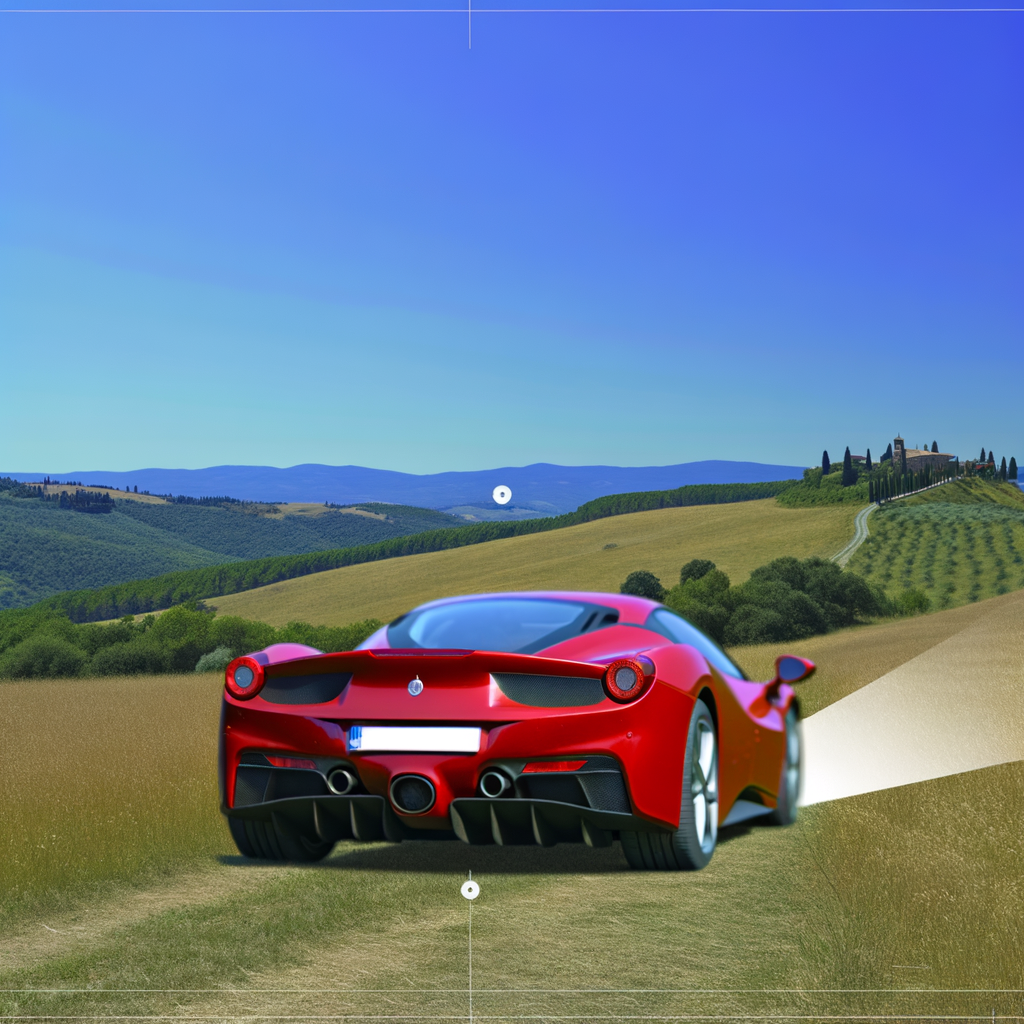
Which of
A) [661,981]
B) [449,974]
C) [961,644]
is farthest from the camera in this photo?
[661,981]

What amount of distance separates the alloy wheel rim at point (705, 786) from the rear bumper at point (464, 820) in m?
0.48

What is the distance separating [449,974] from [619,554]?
50.7 meters

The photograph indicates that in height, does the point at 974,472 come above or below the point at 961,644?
above

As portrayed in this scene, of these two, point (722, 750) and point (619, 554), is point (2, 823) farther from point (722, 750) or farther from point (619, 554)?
point (619, 554)

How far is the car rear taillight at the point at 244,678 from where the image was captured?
4691mm

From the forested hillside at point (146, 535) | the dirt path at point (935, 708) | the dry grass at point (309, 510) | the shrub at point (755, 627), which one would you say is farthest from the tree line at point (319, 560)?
the dirt path at point (935, 708)

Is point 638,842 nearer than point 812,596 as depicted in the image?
Yes

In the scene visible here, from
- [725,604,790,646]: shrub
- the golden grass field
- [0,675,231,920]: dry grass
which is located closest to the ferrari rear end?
the golden grass field

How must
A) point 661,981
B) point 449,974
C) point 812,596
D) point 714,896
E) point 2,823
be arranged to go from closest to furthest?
1. point 2,823
2. point 812,596
3. point 449,974
4. point 661,981
5. point 714,896

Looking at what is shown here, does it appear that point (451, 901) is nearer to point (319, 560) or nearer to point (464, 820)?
point (319, 560)

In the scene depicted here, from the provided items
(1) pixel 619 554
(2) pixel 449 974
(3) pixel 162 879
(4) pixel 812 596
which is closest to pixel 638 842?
(3) pixel 162 879

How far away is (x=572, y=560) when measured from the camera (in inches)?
4395

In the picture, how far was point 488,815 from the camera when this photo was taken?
429cm

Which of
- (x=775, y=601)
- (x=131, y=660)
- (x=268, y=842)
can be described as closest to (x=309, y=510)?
(x=131, y=660)
